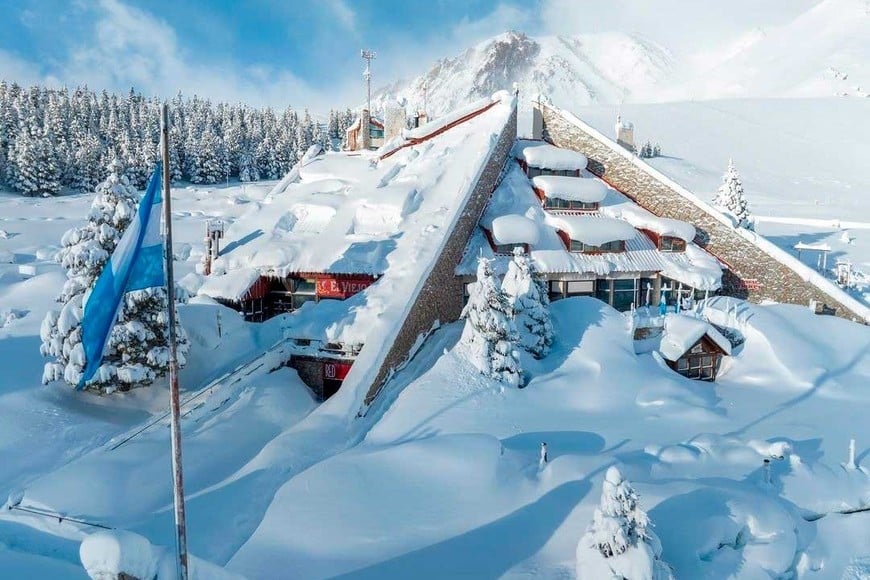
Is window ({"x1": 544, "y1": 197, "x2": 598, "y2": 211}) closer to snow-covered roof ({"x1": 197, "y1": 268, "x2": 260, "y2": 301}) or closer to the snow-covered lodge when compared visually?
the snow-covered lodge

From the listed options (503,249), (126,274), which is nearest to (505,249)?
(503,249)

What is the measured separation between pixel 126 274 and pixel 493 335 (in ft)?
40.5

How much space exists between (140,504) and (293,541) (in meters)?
3.93

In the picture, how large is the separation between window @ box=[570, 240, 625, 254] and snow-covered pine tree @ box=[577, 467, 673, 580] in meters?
18.4

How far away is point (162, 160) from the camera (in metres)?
7.80

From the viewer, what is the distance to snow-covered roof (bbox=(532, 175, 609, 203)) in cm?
2747

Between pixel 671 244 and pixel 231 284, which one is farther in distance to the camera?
pixel 671 244

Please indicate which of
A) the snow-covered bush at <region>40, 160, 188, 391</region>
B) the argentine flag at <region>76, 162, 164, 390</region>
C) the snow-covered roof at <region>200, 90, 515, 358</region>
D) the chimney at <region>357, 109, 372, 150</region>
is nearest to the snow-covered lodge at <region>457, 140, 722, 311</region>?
the snow-covered roof at <region>200, 90, 515, 358</region>

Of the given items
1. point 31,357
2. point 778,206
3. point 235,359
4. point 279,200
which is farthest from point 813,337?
point 778,206

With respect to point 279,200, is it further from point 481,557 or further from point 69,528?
point 481,557

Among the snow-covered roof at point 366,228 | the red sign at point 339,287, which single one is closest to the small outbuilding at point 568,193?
the snow-covered roof at point 366,228

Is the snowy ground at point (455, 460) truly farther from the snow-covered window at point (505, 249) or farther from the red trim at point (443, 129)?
the red trim at point (443, 129)

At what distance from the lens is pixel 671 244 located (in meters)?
28.3

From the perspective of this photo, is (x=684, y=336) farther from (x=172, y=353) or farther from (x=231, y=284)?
(x=172, y=353)
